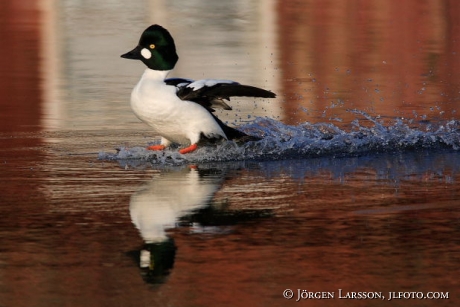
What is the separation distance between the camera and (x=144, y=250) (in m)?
7.56

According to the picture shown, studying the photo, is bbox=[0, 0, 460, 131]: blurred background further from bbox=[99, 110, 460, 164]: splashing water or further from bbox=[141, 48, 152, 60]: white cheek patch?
bbox=[141, 48, 152, 60]: white cheek patch

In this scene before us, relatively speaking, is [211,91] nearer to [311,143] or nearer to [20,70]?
[311,143]

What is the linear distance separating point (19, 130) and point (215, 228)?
524 cm

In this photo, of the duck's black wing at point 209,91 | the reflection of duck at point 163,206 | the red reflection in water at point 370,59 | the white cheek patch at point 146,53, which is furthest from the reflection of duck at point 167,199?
the red reflection in water at point 370,59

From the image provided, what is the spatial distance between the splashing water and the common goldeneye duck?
0.49ft

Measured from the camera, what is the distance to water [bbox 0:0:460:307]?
6934 millimetres

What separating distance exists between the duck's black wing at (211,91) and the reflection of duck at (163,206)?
0.93 meters

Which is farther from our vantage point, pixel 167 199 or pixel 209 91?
pixel 209 91

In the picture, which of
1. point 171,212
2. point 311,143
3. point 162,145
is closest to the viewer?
point 171,212

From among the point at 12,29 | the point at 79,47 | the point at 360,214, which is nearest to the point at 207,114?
the point at 360,214

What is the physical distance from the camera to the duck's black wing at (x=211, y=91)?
11.4m

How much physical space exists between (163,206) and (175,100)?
2521 millimetres

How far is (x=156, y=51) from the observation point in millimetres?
11883

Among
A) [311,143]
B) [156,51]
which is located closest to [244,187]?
[311,143]
